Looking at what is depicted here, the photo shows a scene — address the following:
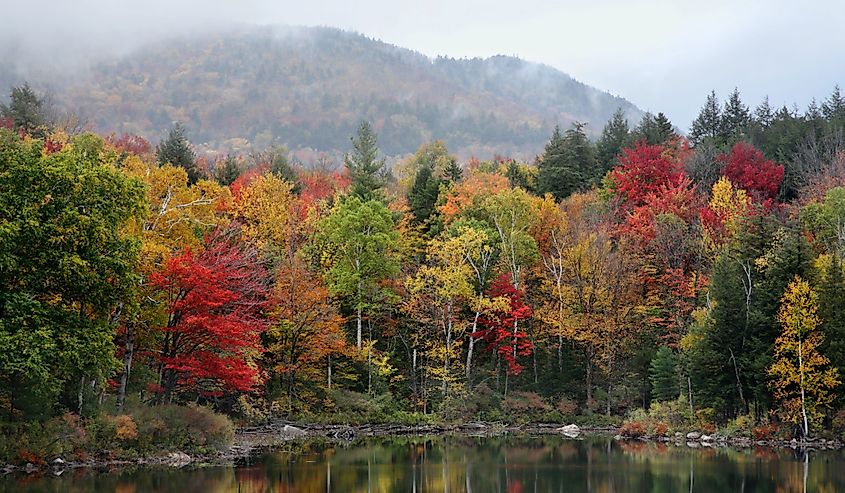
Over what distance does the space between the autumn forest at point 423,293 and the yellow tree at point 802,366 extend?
12cm

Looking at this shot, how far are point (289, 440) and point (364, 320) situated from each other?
12987 mm

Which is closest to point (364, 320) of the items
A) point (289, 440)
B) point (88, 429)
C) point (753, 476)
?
point (289, 440)

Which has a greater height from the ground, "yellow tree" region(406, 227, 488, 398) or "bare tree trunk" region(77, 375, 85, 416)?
"yellow tree" region(406, 227, 488, 398)

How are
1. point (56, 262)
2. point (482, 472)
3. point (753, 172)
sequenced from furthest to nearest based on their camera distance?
point (753, 172) < point (482, 472) < point (56, 262)

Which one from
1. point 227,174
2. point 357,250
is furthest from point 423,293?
point 227,174

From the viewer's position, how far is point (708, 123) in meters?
90.3

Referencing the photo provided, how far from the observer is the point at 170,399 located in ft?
115

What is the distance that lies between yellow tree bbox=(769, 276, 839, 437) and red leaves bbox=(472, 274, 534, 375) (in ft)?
54.6

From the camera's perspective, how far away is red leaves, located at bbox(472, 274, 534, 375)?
2020 inches

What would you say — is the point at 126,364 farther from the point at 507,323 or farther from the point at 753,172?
the point at 753,172

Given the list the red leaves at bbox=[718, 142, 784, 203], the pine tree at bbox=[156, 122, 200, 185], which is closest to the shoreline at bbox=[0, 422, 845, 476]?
the pine tree at bbox=[156, 122, 200, 185]

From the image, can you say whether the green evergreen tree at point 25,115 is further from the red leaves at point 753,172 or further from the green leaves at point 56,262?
the red leaves at point 753,172

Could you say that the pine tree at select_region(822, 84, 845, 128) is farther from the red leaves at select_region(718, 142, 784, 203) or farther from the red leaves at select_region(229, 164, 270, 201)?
the red leaves at select_region(229, 164, 270, 201)

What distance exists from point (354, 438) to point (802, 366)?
22.0m
